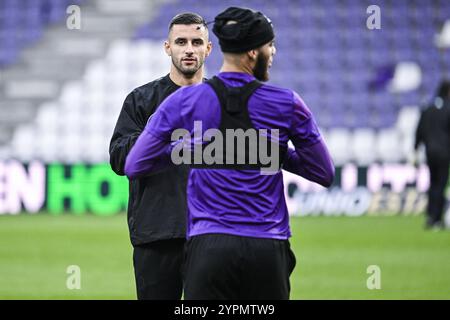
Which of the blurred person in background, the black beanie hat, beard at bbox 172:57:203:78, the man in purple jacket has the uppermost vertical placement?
the black beanie hat

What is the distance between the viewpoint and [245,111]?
14.0 feet

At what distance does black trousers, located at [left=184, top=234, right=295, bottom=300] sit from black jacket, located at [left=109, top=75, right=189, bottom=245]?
4.20 ft

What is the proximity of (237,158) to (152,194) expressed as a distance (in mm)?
1410

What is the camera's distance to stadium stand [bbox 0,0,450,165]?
66.3 feet

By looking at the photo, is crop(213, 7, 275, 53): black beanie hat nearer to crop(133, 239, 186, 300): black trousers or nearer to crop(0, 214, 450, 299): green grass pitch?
crop(133, 239, 186, 300): black trousers

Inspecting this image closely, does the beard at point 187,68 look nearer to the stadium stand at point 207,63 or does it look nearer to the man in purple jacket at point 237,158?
the man in purple jacket at point 237,158

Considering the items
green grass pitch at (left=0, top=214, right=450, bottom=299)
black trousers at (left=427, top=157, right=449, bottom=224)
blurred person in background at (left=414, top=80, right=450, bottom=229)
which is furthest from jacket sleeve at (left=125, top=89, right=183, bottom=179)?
blurred person in background at (left=414, top=80, right=450, bottom=229)

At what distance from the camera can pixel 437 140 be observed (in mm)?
16531

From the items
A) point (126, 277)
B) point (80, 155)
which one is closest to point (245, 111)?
point (126, 277)

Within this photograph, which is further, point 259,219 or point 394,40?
point 394,40

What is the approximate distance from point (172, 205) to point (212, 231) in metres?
1.37

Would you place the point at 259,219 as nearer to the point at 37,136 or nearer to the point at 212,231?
the point at 212,231

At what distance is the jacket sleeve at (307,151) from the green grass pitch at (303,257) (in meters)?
5.18

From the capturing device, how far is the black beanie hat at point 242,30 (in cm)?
429
